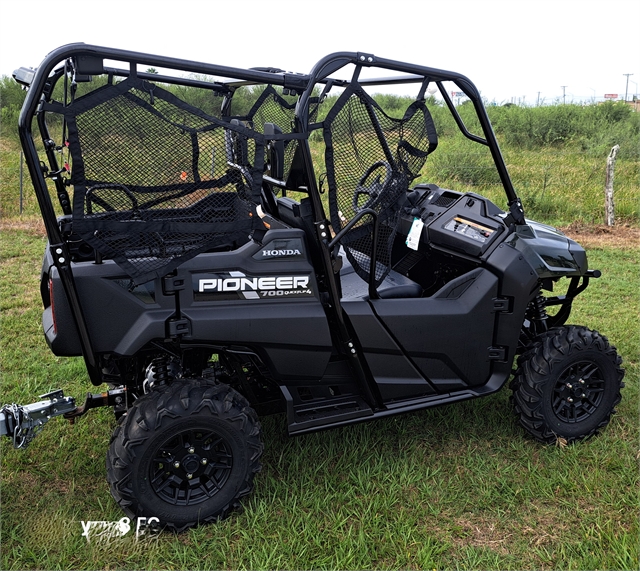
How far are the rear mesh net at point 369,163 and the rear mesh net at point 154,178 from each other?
1.29 ft

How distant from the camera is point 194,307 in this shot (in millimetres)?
2971

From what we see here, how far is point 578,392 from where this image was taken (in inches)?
147

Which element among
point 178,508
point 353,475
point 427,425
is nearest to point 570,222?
point 427,425

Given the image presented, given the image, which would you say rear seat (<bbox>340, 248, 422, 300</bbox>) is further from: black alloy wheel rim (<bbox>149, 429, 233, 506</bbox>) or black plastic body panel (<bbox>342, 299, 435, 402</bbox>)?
black alloy wheel rim (<bbox>149, 429, 233, 506</bbox>)

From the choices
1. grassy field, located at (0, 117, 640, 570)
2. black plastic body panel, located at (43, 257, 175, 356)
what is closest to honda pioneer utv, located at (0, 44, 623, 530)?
black plastic body panel, located at (43, 257, 175, 356)

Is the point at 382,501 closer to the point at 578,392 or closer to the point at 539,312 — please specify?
the point at 578,392

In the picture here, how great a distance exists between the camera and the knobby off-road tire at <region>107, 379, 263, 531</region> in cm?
289

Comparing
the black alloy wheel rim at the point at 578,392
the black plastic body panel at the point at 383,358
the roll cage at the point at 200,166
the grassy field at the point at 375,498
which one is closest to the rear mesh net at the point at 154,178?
the roll cage at the point at 200,166

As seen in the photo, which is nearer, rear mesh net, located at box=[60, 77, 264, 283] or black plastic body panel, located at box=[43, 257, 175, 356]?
rear mesh net, located at box=[60, 77, 264, 283]

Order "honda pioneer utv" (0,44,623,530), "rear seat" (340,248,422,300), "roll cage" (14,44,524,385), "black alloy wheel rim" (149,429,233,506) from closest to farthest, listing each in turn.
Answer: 1. "roll cage" (14,44,524,385)
2. "honda pioneer utv" (0,44,623,530)
3. "black alloy wheel rim" (149,429,233,506)
4. "rear seat" (340,248,422,300)

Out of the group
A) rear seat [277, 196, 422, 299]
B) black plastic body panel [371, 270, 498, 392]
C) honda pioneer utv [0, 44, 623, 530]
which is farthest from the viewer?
black plastic body panel [371, 270, 498, 392]

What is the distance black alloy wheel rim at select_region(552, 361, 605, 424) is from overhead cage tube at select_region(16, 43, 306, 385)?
2205 millimetres

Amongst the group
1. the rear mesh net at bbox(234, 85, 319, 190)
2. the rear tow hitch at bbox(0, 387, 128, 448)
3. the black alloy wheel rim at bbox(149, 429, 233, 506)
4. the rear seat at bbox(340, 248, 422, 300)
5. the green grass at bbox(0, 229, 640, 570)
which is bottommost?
the green grass at bbox(0, 229, 640, 570)

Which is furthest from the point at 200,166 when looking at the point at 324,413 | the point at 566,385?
the point at 566,385
